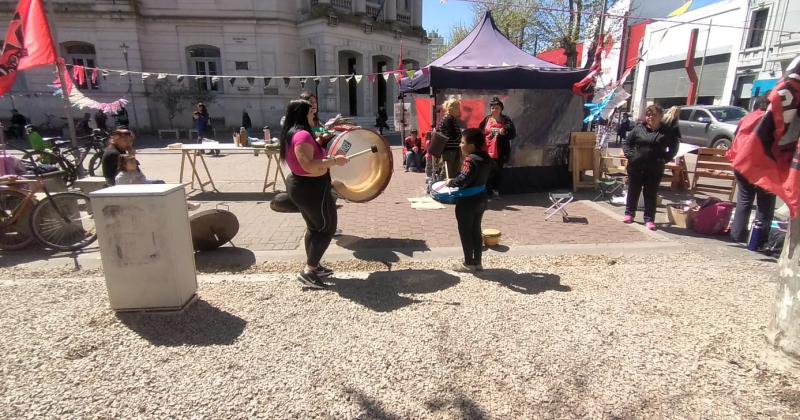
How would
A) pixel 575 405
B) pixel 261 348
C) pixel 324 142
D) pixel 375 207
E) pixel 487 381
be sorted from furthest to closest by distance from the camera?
pixel 375 207, pixel 324 142, pixel 261 348, pixel 487 381, pixel 575 405

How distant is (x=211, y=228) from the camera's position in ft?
16.0

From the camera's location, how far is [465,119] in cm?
858

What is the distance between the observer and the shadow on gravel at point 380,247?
4929mm

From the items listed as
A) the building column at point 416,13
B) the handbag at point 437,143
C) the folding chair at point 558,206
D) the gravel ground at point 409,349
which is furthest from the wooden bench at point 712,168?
the building column at point 416,13

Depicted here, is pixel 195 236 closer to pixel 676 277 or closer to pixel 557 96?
pixel 676 277

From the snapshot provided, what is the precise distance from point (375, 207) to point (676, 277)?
4.48 metres

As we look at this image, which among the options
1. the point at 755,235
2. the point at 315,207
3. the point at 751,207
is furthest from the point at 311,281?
the point at 751,207

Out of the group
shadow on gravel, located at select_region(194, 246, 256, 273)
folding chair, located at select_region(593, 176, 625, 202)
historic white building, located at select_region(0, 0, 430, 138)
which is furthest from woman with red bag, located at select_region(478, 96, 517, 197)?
historic white building, located at select_region(0, 0, 430, 138)

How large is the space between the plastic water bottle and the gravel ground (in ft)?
3.08

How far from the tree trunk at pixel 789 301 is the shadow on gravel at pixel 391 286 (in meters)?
2.23

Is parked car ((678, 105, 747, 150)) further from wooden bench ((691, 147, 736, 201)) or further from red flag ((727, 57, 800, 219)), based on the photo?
red flag ((727, 57, 800, 219))

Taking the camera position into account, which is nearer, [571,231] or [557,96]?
[571,231]

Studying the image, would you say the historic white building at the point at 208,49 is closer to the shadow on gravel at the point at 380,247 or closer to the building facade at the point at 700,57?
the building facade at the point at 700,57

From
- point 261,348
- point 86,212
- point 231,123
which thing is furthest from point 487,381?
point 231,123
